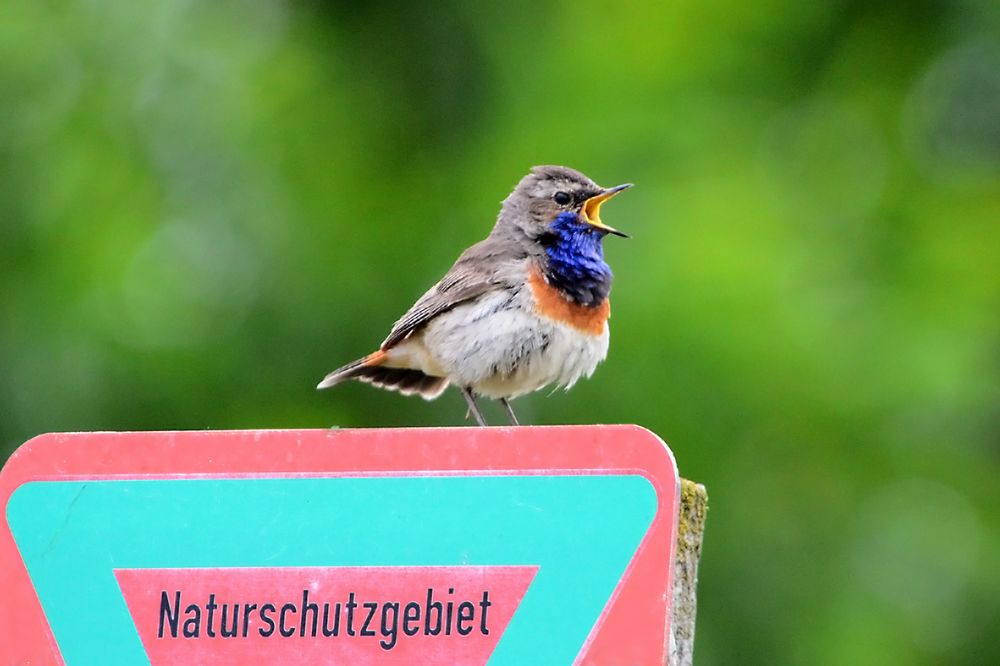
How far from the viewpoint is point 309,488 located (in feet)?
11.1

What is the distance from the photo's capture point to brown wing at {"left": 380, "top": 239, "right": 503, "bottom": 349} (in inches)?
207

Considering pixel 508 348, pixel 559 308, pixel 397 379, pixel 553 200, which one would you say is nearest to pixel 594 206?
pixel 553 200

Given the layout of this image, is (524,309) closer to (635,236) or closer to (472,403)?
(472,403)

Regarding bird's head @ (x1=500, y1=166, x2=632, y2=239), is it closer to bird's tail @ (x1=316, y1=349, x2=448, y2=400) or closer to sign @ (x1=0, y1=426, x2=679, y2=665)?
bird's tail @ (x1=316, y1=349, x2=448, y2=400)

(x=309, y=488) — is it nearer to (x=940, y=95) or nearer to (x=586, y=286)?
(x=586, y=286)

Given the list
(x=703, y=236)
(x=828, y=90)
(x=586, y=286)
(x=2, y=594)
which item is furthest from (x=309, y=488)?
(x=828, y=90)

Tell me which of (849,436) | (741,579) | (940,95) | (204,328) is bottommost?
(741,579)

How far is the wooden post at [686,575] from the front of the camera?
127 inches

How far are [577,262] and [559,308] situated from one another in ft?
0.75

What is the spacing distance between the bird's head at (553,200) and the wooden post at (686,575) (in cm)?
204

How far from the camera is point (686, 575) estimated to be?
336 centimetres

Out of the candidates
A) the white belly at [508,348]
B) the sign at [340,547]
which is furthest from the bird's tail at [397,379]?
the sign at [340,547]

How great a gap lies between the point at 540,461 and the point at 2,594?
1222 millimetres

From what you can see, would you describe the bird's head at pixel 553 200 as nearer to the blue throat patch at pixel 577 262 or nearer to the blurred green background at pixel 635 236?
the blue throat patch at pixel 577 262
